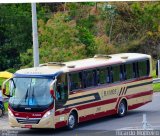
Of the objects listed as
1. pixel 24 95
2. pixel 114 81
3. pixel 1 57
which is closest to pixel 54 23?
pixel 1 57

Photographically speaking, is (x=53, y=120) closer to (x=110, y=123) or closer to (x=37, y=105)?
(x=37, y=105)

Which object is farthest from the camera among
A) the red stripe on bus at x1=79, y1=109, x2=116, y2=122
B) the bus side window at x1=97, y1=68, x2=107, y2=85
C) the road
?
the bus side window at x1=97, y1=68, x2=107, y2=85

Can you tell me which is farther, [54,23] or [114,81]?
[54,23]

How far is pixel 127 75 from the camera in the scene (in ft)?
90.9

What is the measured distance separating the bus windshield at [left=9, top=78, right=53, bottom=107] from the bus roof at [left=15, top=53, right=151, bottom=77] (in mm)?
237

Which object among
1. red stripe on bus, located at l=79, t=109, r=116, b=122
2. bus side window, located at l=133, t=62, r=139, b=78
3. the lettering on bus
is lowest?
red stripe on bus, located at l=79, t=109, r=116, b=122

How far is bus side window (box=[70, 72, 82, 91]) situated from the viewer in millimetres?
24406

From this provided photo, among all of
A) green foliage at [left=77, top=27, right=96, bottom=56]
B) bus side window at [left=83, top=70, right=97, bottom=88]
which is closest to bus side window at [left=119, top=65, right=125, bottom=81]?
bus side window at [left=83, top=70, right=97, bottom=88]

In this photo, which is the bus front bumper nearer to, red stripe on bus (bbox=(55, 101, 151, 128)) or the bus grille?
the bus grille

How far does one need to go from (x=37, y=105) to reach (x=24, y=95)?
0.66m

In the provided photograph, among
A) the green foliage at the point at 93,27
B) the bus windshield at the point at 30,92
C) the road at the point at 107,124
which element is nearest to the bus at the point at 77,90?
the bus windshield at the point at 30,92

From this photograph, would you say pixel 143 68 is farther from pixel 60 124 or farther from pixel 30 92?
pixel 30 92

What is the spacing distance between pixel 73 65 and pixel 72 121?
1.95m

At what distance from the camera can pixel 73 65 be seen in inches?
977
